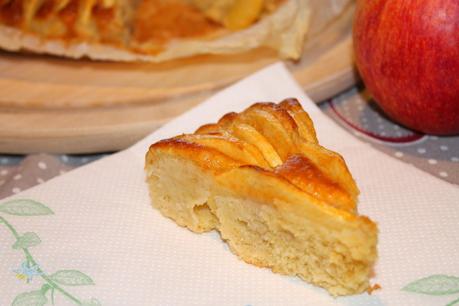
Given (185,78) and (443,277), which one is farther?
(185,78)

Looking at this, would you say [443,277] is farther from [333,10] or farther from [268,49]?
[333,10]

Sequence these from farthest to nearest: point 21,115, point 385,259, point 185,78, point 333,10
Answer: point 333,10 < point 185,78 < point 21,115 < point 385,259

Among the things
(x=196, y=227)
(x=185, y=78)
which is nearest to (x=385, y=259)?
(x=196, y=227)

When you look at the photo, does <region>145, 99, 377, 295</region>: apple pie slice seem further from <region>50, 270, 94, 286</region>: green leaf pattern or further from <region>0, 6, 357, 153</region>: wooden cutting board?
<region>0, 6, 357, 153</region>: wooden cutting board

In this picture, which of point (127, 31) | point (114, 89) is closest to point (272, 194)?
point (114, 89)

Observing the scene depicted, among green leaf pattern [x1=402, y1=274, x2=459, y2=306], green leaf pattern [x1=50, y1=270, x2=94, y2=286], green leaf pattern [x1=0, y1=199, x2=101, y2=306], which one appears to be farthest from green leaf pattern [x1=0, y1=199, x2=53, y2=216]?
green leaf pattern [x1=402, y1=274, x2=459, y2=306]

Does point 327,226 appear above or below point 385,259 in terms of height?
above

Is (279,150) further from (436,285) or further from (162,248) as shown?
(436,285)
